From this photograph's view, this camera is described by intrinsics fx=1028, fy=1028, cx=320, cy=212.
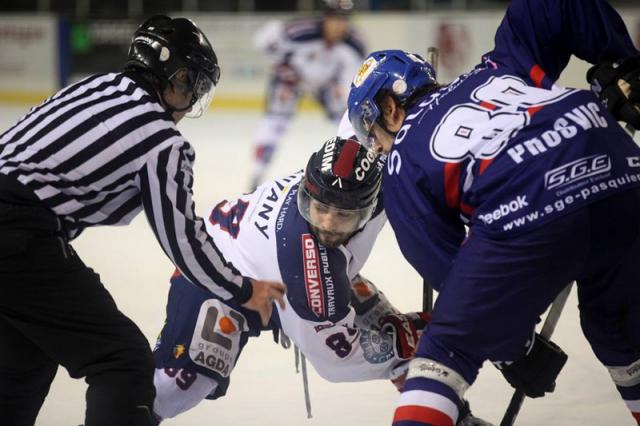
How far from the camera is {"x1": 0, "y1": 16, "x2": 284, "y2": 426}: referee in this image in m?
2.27

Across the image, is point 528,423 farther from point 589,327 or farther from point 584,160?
point 584,160

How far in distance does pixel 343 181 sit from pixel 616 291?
0.80 metres

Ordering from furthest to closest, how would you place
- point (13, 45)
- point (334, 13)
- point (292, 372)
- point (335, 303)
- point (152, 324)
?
point (13, 45) < point (334, 13) < point (152, 324) < point (292, 372) < point (335, 303)

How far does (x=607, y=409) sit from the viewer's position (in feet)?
10.7

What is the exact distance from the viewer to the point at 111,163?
2.28 meters

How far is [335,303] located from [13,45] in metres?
9.53

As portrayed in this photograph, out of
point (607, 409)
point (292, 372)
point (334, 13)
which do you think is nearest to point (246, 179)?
point (334, 13)

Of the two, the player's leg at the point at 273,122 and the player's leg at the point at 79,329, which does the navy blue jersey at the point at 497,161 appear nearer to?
the player's leg at the point at 79,329

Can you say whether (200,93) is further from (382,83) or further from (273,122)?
(273,122)

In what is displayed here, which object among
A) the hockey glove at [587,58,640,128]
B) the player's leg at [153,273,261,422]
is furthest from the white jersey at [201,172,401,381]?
the hockey glove at [587,58,640,128]

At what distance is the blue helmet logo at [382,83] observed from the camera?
2533 millimetres

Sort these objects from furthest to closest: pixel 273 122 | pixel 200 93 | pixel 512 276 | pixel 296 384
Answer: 1. pixel 273 122
2. pixel 296 384
3. pixel 200 93
4. pixel 512 276

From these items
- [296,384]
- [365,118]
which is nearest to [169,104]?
[365,118]

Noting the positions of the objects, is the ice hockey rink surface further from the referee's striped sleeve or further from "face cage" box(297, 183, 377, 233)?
the referee's striped sleeve
